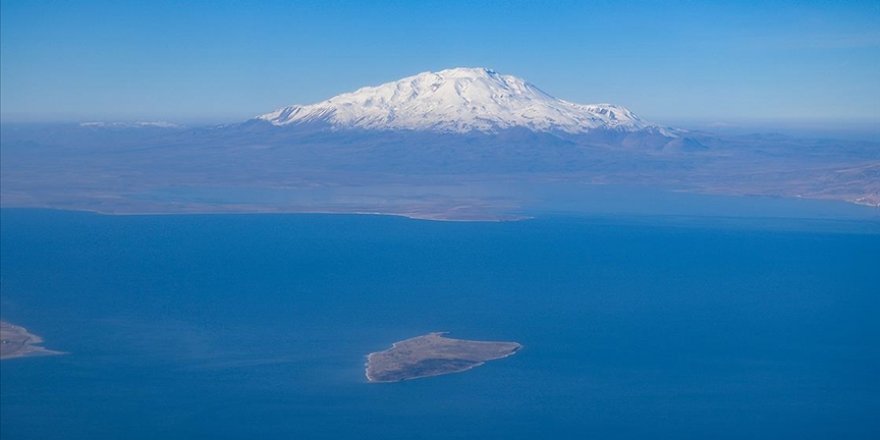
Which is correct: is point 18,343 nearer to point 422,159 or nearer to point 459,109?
point 422,159

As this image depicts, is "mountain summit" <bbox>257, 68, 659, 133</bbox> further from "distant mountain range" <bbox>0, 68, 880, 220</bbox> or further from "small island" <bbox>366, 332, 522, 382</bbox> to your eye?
"small island" <bbox>366, 332, 522, 382</bbox>

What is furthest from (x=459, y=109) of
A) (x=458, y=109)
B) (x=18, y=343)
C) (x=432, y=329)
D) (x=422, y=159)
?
(x=18, y=343)

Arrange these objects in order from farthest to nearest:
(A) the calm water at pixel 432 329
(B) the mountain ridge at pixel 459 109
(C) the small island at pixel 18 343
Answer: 1. (B) the mountain ridge at pixel 459 109
2. (C) the small island at pixel 18 343
3. (A) the calm water at pixel 432 329

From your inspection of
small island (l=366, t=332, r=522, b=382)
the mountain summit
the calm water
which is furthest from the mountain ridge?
small island (l=366, t=332, r=522, b=382)

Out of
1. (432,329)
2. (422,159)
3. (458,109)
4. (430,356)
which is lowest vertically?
(430,356)

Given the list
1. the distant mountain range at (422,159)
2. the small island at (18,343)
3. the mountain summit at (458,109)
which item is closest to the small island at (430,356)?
the small island at (18,343)

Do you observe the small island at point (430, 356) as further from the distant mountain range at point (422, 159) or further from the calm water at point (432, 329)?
the distant mountain range at point (422, 159)
